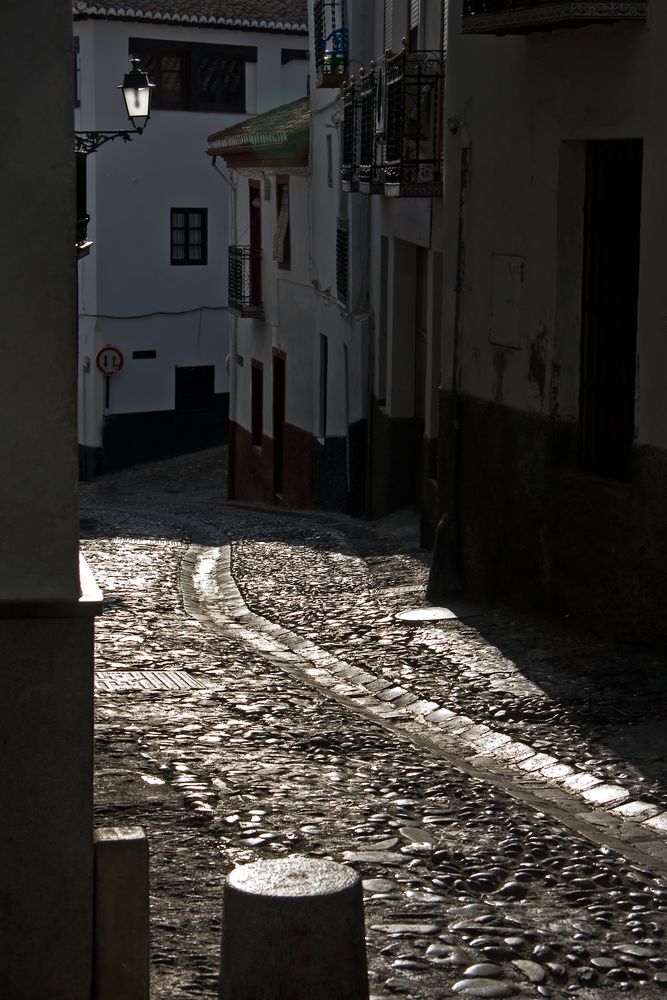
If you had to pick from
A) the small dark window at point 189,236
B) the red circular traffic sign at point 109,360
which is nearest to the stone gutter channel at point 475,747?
the red circular traffic sign at point 109,360

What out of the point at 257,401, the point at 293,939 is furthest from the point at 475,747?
the point at 257,401

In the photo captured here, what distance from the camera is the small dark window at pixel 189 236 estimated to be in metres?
35.6

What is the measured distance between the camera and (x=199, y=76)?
34781 millimetres

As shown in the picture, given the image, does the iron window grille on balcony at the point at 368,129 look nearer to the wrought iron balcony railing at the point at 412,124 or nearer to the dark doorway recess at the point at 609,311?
the wrought iron balcony railing at the point at 412,124

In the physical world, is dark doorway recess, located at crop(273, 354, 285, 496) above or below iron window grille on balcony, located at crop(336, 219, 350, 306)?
below

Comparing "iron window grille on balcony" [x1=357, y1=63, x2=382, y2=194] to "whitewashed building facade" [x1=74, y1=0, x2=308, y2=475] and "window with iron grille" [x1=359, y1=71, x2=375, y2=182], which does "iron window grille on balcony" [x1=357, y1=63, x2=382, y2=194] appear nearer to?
"window with iron grille" [x1=359, y1=71, x2=375, y2=182]

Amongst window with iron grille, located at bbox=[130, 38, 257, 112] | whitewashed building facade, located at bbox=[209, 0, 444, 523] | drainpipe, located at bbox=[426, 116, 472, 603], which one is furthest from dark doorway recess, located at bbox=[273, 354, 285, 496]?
drainpipe, located at bbox=[426, 116, 472, 603]

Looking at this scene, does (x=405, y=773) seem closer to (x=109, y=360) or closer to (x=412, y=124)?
(x=412, y=124)

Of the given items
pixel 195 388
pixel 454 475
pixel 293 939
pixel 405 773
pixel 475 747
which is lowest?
pixel 195 388

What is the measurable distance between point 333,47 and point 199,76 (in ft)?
52.3

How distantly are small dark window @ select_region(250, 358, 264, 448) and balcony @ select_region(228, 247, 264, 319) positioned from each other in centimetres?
100

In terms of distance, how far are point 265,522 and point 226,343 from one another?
18782 mm

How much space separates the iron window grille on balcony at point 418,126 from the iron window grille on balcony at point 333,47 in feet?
17.3

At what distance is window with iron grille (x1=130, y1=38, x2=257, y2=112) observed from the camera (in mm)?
34188
